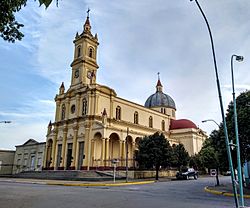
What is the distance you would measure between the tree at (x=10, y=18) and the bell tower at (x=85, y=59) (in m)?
39.1

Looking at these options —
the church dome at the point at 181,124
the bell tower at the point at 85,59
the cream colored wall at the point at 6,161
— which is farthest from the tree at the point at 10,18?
the church dome at the point at 181,124

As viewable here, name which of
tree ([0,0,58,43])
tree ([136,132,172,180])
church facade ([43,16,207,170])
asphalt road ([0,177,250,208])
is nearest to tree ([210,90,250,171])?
asphalt road ([0,177,250,208])

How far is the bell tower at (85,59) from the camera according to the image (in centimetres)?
4781

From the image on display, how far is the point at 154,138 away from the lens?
120 feet

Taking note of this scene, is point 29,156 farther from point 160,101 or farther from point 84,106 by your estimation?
point 160,101

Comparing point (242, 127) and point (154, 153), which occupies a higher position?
point (242, 127)

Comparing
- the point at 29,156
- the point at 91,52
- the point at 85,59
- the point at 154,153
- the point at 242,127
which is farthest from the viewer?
the point at 29,156

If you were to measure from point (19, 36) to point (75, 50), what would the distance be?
45310 mm

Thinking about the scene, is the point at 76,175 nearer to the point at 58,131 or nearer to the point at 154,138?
the point at 154,138

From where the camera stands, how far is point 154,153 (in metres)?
35.3

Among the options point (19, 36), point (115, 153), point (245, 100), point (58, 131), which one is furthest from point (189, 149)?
point (19, 36)

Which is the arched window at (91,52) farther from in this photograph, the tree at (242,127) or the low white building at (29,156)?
the tree at (242,127)

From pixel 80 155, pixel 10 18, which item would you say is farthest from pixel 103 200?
pixel 80 155

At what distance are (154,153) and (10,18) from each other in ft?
103
